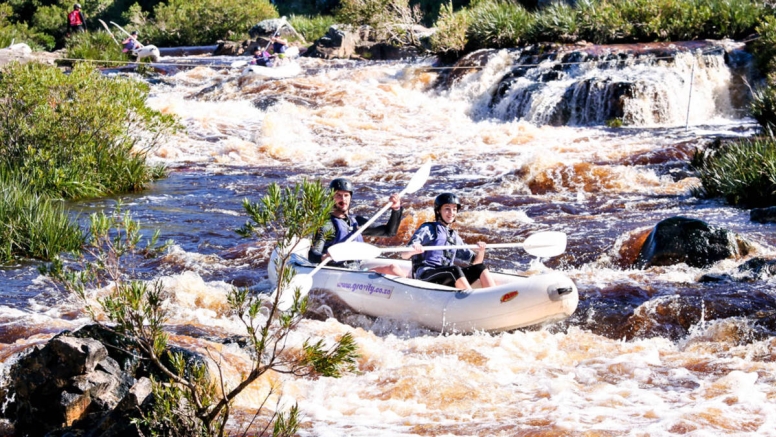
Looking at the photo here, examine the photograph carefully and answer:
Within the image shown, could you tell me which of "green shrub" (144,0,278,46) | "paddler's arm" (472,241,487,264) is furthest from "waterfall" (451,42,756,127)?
"green shrub" (144,0,278,46)

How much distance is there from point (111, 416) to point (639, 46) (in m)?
15.8

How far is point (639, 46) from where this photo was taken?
58.8 feet

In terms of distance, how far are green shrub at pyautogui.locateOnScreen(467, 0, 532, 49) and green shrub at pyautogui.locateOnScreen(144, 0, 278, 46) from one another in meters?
12.2

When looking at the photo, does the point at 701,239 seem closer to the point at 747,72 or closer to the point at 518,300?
the point at 518,300

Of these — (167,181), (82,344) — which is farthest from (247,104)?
(82,344)

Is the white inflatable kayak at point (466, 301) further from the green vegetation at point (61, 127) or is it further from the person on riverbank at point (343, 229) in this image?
the green vegetation at point (61, 127)

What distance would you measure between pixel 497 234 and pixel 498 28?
39.3 feet

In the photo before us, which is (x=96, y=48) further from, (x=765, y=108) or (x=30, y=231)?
(x=765, y=108)

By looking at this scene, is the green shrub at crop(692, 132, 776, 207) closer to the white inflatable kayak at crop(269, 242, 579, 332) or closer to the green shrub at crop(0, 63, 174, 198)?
the white inflatable kayak at crop(269, 242, 579, 332)

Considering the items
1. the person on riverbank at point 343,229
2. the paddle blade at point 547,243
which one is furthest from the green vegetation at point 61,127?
the paddle blade at point 547,243

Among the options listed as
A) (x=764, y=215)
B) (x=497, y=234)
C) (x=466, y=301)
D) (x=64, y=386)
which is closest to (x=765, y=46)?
(x=764, y=215)

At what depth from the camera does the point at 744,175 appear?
33.8 ft

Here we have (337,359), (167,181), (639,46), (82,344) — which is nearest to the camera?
(337,359)

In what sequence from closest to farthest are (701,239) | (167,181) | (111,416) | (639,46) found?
1. (111,416)
2. (701,239)
3. (167,181)
4. (639,46)
